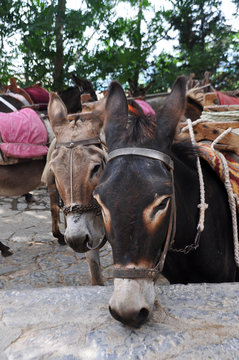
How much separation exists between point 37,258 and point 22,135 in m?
1.89

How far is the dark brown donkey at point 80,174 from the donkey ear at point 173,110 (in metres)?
1.02

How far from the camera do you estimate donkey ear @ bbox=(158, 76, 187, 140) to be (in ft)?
5.24

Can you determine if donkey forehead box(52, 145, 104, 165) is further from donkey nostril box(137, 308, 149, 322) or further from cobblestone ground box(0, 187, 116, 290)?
cobblestone ground box(0, 187, 116, 290)

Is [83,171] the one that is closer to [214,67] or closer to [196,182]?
[196,182]

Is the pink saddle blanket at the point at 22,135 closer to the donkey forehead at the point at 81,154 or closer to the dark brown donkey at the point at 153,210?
the donkey forehead at the point at 81,154

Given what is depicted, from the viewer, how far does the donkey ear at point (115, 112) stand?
1617 mm

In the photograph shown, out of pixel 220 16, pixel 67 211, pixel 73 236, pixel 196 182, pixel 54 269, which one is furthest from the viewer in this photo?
pixel 220 16

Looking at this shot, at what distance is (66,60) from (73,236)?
282 inches

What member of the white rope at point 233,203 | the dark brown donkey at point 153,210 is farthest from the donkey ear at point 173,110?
the white rope at point 233,203

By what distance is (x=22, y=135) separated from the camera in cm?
391

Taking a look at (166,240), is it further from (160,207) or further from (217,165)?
(217,165)

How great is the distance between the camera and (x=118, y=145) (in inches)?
59.7

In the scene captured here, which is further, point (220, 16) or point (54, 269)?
point (220, 16)

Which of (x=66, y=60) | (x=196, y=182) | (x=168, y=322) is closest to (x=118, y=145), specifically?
(x=196, y=182)
